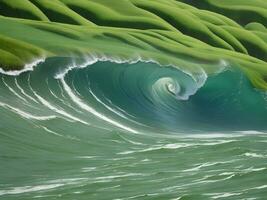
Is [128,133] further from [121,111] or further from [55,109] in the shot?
[55,109]

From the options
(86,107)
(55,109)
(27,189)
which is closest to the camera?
(27,189)

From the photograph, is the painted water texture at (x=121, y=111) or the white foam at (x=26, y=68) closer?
the painted water texture at (x=121, y=111)

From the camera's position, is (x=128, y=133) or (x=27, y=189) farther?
(x=128, y=133)

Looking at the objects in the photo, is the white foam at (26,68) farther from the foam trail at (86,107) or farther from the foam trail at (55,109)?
the foam trail at (55,109)

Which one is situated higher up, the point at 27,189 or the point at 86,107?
the point at 86,107

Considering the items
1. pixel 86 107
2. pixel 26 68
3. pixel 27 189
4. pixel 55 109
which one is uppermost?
pixel 26 68

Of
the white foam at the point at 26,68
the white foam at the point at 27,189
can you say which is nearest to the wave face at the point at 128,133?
the white foam at the point at 27,189

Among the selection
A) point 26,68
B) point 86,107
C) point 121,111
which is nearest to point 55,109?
point 86,107

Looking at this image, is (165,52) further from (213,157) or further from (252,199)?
(252,199)

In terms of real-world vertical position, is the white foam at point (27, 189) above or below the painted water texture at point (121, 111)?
below
